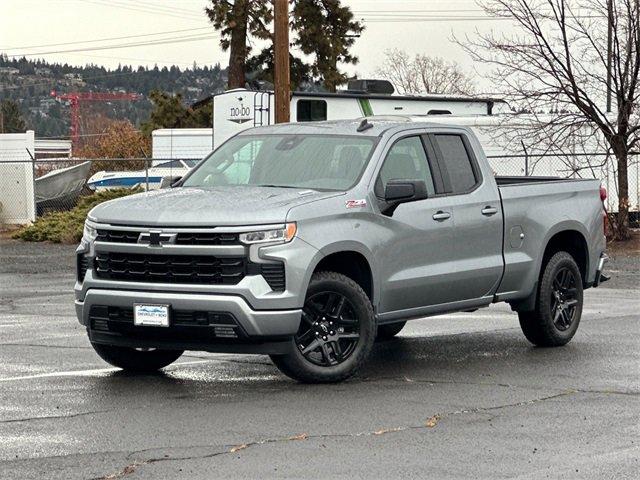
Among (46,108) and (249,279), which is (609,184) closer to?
(249,279)

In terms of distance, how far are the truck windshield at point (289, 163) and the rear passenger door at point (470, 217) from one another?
0.91 m

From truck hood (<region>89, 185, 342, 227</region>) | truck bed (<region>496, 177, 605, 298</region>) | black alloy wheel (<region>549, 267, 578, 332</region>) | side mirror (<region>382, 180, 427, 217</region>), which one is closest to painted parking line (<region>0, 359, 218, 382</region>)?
truck hood (<region>89, 185, 342, 227</region>)

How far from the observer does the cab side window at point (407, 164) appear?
11195 millimetres

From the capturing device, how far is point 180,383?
10477 mm

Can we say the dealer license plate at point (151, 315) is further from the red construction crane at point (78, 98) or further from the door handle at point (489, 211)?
the red construction crane at point (78, 98)

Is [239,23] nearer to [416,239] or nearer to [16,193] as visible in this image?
[16,193]

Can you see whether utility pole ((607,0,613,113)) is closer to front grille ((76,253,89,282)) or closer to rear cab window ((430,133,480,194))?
rear cab window ((430,133,480,194))

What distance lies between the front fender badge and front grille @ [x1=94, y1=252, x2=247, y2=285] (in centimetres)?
107

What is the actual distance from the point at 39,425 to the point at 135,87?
18345 centimetres

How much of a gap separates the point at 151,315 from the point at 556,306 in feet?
14.1

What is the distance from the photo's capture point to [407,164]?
1140 centimetres

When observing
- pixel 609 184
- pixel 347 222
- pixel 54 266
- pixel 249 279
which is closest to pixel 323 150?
pixel 347 222

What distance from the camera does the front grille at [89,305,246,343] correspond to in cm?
974

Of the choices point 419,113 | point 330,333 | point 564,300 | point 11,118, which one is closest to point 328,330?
point 330,333
